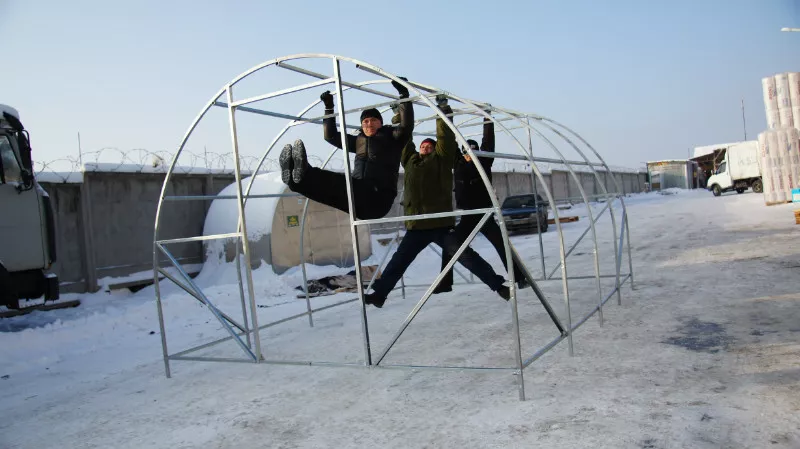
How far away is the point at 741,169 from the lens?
97.6 feet

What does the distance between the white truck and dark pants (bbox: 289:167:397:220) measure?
3023 centimetres

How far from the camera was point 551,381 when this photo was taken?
399 centimetres

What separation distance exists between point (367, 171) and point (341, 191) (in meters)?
0.29

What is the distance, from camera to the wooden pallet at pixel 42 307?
28.7ft

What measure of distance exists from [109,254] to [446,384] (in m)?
9.15

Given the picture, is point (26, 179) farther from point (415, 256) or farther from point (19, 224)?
point (415, 256)

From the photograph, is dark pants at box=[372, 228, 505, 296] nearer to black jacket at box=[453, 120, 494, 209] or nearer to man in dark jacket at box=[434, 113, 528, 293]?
man in dark jacket at box=[434, 113, 528, 293]

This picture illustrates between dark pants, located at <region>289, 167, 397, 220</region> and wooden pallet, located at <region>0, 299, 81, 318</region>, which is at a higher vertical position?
dark pants, located at <region>289, 167, 397, 220</region>

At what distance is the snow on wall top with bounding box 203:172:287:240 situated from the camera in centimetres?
1163

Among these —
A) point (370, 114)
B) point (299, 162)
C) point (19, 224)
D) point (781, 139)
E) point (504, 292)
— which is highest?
point (781, 139)

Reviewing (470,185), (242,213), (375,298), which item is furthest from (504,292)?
(242,213)

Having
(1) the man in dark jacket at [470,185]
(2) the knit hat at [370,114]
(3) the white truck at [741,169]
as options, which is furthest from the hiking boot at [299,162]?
(3) the white truck at [741,169]

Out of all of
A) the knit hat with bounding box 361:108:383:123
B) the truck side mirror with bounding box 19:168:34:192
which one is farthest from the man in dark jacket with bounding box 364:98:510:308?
the truck side mirror with bounding box 19:168:34:192

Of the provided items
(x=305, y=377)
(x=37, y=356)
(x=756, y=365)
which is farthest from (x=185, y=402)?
(x=756, y=365)
